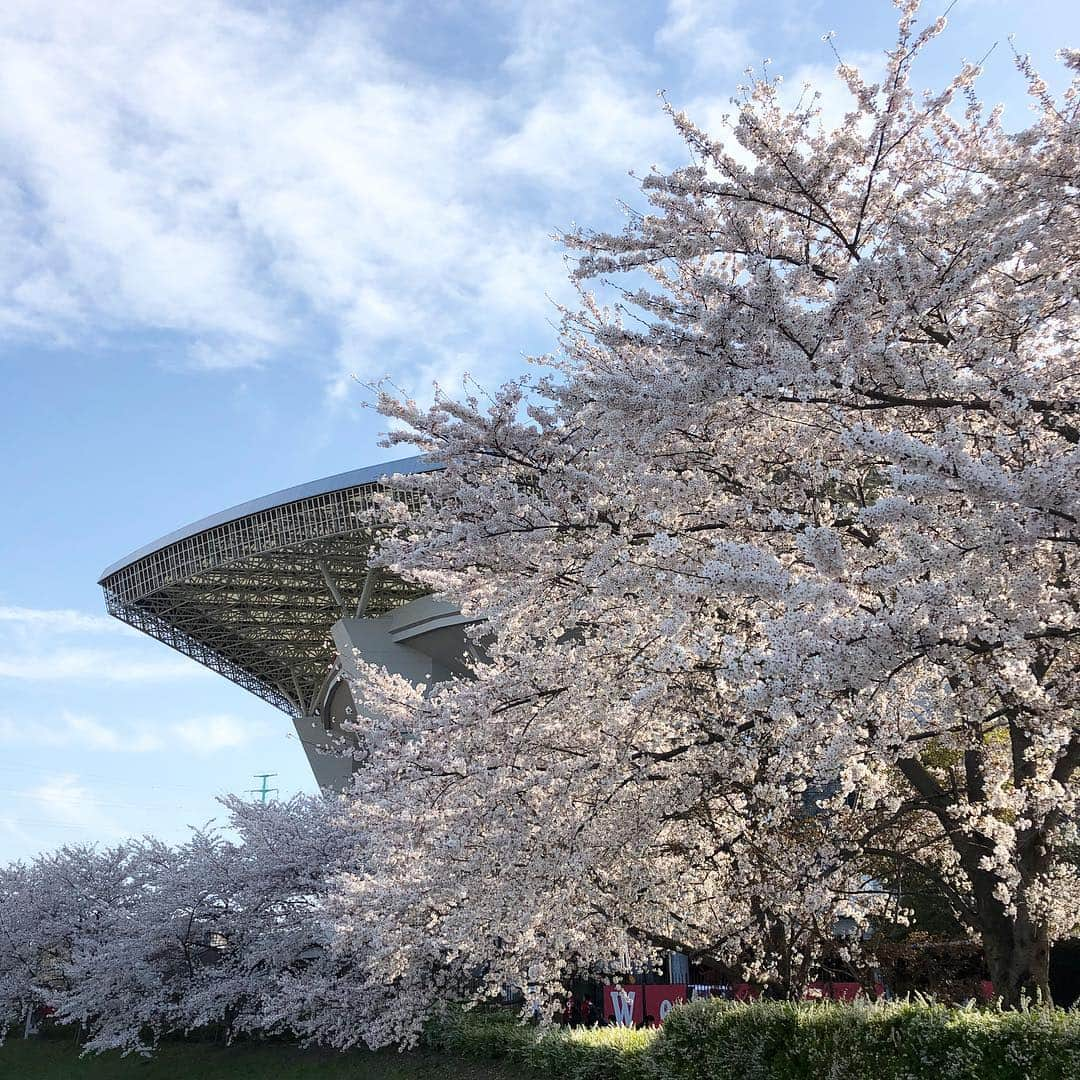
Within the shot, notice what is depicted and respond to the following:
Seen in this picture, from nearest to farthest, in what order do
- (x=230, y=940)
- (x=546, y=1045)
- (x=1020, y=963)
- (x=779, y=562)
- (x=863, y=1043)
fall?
(x=779, y=562)
(x=863, y=1043)
(x=1020, y=963)
(x=546, y=1045)
(x=230, y=940)

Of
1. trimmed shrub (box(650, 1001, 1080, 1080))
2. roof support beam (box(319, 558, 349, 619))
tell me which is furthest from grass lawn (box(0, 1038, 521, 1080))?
roof support beam (box(319, 558, 349, 619))

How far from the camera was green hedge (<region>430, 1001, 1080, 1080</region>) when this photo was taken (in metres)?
6.57

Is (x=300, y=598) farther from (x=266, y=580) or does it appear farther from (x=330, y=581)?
(x=330, y=581)

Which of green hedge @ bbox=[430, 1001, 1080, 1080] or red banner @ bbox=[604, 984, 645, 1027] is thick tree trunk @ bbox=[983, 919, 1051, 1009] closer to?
green hedge @ bbox=[430, 1001, 1080, 1080]

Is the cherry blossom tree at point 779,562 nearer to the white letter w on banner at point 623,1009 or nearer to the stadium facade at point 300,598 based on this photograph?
the white letter w on banner at point 623,1009

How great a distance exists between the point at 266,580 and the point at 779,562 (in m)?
43.0

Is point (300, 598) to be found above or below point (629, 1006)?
above

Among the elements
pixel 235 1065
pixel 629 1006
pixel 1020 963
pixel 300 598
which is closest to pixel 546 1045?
pixel 629 1006

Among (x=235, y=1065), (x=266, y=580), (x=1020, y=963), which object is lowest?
(x=235, y=1065)

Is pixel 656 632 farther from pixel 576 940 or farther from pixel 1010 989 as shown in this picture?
pixel 1010 989

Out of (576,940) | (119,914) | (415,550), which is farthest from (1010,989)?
(119,914)

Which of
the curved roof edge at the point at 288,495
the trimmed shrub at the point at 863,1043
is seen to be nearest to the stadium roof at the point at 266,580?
the curved roof edge at the point at 288,495

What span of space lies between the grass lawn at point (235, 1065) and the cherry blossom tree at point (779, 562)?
827cm

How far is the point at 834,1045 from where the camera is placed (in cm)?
841
